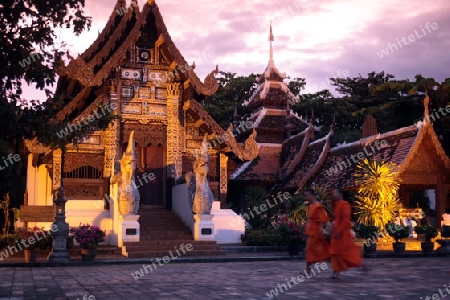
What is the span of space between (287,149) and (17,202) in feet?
45.8

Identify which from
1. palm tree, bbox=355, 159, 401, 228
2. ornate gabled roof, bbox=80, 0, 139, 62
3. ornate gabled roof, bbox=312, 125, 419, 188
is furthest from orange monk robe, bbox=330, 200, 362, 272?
ornate gabled roof, bbox=312, 125, 419, 188

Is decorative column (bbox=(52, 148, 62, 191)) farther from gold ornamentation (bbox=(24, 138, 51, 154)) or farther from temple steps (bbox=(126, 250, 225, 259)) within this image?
temple steps (bbox=(126, 250, 225, 259))

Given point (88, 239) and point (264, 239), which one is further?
point (264, 239)

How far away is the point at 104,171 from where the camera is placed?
1791cm

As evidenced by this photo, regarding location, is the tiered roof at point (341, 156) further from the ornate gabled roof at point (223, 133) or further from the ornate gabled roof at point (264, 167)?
the ornate gabled roof at point (223, 133)

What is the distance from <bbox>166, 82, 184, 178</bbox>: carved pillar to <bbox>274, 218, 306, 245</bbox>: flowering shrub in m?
Result: 3.90

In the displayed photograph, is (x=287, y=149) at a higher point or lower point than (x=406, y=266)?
higher

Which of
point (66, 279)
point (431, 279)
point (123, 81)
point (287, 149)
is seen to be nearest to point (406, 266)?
point (431, 279)

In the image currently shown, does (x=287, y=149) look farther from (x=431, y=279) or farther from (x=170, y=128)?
(x=431, y=279)

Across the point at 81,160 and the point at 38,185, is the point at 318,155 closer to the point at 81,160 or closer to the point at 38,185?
the point at 38,185

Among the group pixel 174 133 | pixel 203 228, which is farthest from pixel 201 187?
pixel 174 133

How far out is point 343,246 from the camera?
955 cm

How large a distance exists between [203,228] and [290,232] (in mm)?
2457

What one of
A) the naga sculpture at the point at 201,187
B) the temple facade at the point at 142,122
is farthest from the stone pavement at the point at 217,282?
the temple facade at the point at 142,122
